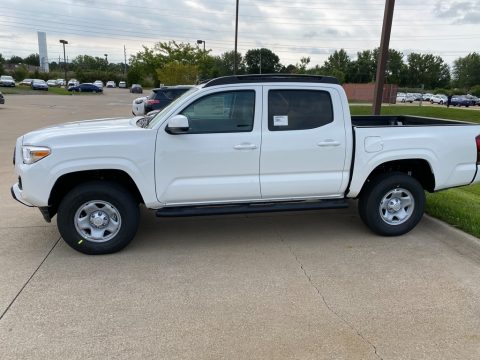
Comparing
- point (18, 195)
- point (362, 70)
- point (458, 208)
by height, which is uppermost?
point (362, 70)

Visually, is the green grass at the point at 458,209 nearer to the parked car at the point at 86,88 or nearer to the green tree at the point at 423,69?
the parked car at the point at 86,88

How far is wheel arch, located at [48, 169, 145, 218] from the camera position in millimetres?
4461

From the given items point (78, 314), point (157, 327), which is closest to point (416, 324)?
point (157, 327)

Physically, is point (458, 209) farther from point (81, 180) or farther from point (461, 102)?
point (461, 102)

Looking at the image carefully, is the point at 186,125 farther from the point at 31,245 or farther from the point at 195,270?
the point at 31,245

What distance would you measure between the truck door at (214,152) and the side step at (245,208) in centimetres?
8

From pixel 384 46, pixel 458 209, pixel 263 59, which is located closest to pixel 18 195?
pixel 458 209

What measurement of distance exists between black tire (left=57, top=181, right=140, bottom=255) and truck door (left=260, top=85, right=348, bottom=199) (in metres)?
1.54

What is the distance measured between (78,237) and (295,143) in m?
2.58

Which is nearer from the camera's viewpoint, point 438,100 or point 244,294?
point 244,294

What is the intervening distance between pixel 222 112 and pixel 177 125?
2.06 feet

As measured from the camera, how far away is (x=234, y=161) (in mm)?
4574

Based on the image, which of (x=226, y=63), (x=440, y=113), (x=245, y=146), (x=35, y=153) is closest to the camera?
(x=35, y=153)

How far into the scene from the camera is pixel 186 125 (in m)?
4.30
